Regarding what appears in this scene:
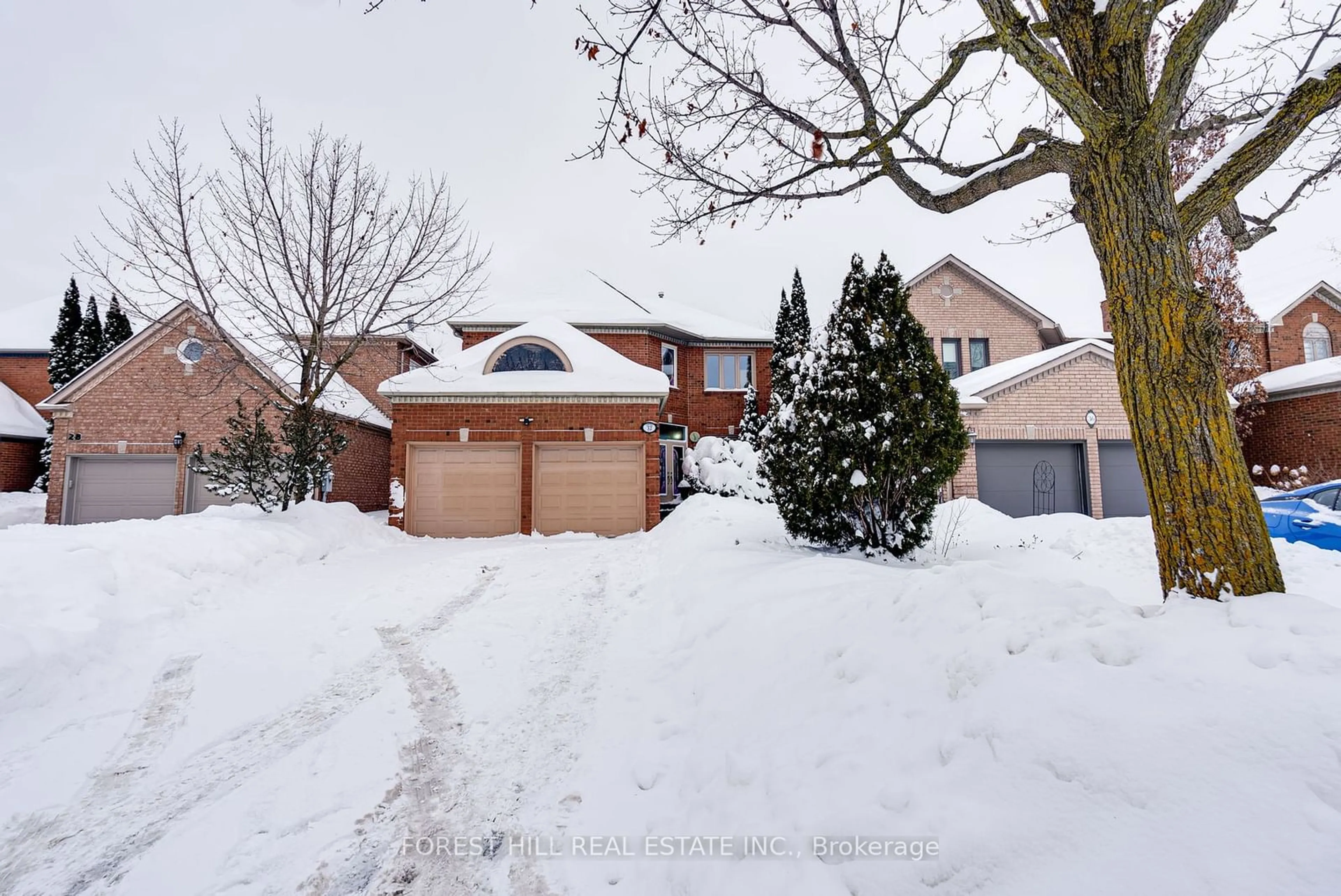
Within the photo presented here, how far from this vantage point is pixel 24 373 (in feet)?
74.2

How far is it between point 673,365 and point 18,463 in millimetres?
22619

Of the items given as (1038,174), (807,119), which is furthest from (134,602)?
(1038,174)

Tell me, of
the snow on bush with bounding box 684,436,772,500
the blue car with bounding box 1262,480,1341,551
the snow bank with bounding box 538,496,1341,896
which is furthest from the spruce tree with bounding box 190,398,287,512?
the blue car with bounding box 1262,480,1341,551

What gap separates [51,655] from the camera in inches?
155

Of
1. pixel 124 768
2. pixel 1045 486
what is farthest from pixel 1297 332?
pixel 124 768

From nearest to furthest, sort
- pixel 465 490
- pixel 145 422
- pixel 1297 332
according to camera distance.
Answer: pixel 465 490 < pixel 145 422 < pixel 1297 332

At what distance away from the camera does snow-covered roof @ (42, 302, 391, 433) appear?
43.1 feet

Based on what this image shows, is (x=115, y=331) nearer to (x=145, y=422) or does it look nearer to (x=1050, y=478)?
(x=145, y=422)

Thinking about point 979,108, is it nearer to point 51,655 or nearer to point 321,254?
point 51,655

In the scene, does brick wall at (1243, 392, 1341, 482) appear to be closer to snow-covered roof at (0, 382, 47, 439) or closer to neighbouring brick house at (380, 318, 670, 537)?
neighbouring brick house at (380, 318, 670, 537)

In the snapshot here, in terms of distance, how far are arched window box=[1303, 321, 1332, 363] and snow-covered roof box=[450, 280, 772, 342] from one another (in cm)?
1754

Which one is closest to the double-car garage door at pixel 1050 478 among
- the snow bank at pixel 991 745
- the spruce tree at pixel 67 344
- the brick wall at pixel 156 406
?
the snow bank at pixel 991 745

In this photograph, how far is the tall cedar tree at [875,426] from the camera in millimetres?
5828

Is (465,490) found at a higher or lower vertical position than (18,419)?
lower
